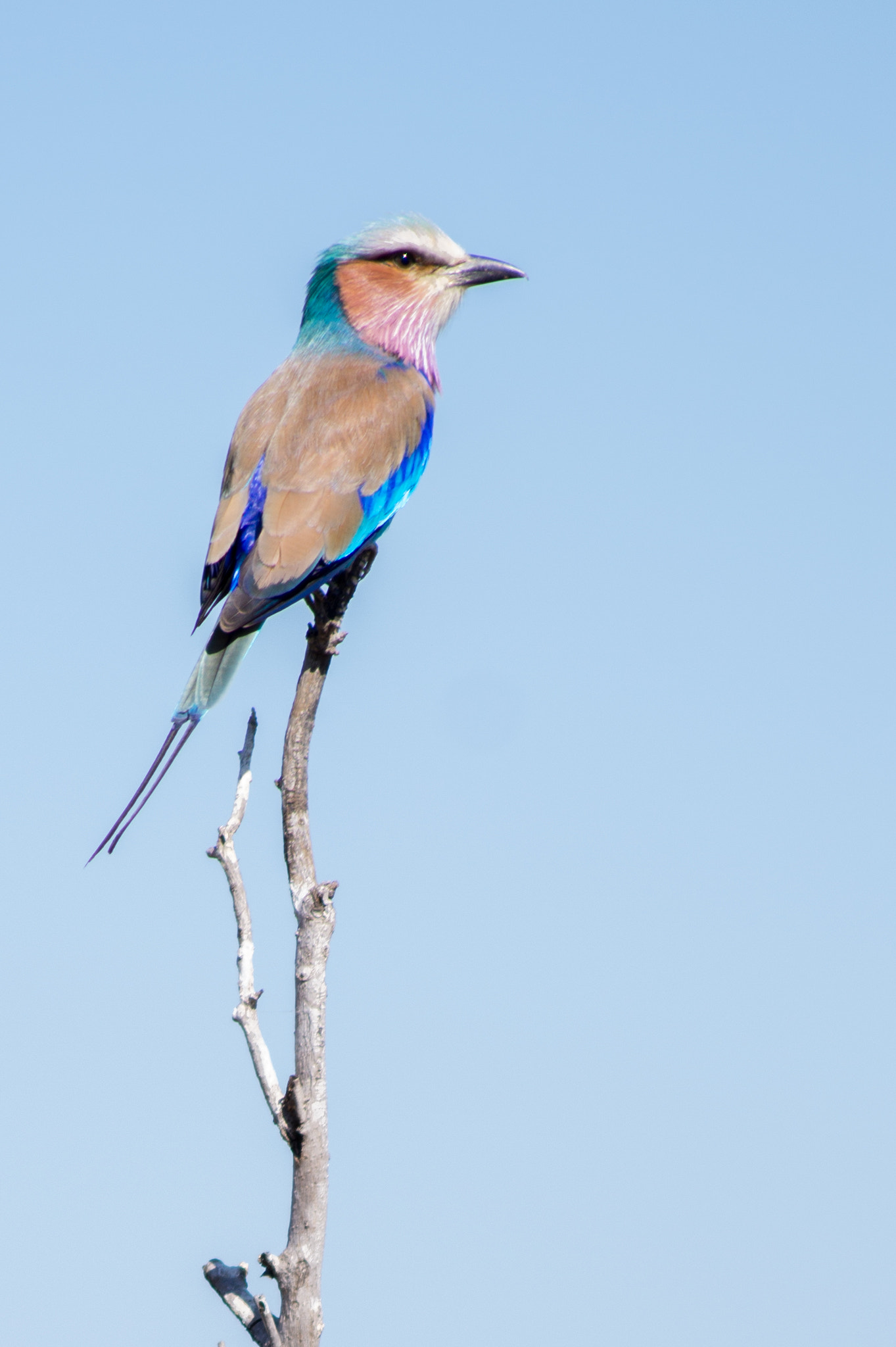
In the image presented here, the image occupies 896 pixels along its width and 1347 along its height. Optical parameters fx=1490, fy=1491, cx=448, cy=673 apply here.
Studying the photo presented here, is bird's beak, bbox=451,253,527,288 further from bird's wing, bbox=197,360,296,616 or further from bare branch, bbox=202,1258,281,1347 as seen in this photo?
bare branch, bbox=202,1258,281,1347

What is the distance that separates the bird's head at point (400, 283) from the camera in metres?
6.52

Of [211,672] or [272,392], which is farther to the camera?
[272,392]

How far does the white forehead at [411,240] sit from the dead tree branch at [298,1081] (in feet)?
9.72

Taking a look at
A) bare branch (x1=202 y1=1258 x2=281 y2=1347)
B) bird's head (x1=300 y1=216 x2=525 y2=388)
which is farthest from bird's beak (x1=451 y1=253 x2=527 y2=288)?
bare branch (x1=202 y1=1258 x2=281 y2=1347)

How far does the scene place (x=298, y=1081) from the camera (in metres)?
4.21

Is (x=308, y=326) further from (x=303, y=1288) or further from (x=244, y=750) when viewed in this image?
(x=303, y=1288)

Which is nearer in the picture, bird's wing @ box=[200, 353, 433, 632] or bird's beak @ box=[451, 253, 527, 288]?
bird's wing @ box=[200, 353, 433, 632]

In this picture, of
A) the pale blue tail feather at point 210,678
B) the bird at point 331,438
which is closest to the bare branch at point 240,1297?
the bird at point 331,438

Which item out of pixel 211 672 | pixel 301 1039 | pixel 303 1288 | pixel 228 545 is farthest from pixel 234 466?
pixel 303 1288

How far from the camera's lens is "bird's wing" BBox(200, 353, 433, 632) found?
5262 millimetres

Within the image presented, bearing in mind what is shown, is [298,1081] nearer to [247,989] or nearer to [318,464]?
[247,989]

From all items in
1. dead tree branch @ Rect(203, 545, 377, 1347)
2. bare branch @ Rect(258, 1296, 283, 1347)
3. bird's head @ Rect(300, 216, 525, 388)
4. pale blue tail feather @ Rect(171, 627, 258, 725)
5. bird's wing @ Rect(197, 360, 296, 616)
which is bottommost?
bare branch @ Rect(258, 1296, 283, 1347)

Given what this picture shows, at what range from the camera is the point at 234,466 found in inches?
225

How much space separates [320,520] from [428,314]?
5.33ft
